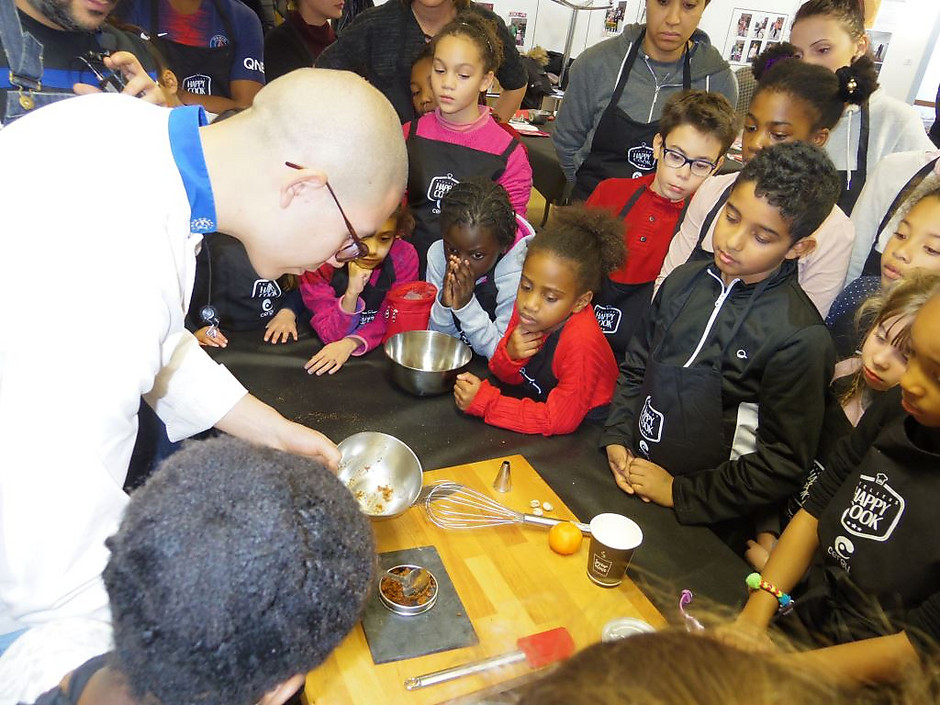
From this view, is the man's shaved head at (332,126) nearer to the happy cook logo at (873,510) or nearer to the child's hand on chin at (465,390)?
the child's hand on chin at (465,390)

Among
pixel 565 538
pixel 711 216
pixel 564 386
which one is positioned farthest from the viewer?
pixel 711 216

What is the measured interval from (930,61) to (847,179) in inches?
168

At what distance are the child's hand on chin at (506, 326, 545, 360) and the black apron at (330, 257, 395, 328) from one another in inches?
22.0

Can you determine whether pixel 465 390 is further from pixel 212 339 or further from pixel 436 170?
pixel 436 170

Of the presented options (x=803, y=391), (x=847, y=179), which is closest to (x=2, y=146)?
(x=803, y=391)

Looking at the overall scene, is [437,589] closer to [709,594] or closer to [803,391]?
[709,594]

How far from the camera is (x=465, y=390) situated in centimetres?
166

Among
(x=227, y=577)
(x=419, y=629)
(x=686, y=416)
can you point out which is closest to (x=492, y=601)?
(x=419, y=629)

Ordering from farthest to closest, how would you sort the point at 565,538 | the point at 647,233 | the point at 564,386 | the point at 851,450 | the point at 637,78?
the point at 637,78 → the point at 647,233 → the point at 564,386 → the point at 851,450 → the point at 565,538

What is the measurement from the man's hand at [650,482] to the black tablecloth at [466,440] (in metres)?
0.03

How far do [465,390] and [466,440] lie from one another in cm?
15

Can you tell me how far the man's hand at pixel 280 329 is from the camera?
1975 millimetres

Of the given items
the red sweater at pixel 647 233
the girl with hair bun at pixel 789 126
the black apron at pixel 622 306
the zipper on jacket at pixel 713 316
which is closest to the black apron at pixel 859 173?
the girl with hair bun at pixel 789 126

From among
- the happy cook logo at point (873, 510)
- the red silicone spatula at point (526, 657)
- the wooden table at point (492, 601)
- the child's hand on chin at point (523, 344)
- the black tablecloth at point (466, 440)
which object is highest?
the happy cook logo at point (873, 510)
